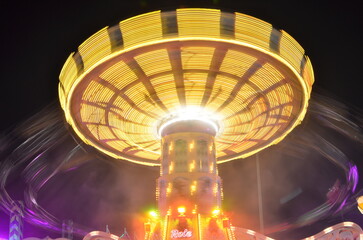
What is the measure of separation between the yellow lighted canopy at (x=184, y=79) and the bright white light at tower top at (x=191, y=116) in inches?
5.4

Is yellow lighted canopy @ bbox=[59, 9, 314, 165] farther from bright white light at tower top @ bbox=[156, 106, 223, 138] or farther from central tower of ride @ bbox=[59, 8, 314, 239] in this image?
bright white light at tower top @ bbox=[156, 106, 223, 138]

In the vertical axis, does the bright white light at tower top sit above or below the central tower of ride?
above

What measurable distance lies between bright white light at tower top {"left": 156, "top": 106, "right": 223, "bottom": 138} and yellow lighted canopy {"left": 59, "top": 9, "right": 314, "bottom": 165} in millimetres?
138

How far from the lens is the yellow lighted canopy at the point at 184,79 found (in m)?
13.0

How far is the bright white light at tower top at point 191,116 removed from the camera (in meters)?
17.5

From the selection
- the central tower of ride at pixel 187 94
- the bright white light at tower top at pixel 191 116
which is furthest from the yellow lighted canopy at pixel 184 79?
the bright white light at tower top at pixel 191 116

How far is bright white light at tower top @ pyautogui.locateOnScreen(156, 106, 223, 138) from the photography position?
690 inches

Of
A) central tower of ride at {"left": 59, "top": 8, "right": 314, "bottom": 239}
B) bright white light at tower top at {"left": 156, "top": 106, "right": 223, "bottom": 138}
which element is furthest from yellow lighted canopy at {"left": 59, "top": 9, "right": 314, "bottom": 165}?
bright white light at tower top at {"left": 156, "top": 106, "right": 223, "bottom": 138}

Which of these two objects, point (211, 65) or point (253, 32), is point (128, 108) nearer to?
point (211, 65)

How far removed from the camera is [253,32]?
13172mm

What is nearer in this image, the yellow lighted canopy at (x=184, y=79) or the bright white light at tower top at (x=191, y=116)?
the yellow lighted canopy at (x=184, y=79)

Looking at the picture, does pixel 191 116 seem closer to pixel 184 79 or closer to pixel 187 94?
pixel 187 94

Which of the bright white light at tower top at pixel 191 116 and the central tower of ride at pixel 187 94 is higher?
the bright white light at tower top at pixel 191 116

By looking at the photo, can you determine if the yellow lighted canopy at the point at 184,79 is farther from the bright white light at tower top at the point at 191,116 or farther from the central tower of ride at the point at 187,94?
the bright white light at tower top at the point at 191,116
